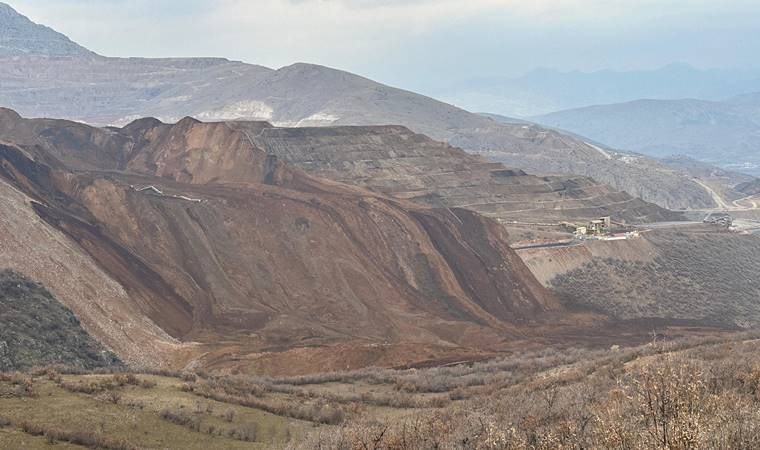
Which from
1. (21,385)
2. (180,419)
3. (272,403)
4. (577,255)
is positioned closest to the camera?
(21,385)

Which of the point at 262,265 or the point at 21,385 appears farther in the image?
the point at 262,265

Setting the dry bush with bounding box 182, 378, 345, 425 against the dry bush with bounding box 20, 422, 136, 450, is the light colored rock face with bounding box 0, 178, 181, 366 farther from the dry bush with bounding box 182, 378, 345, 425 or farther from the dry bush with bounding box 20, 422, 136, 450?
the dry bush with bounding box 20, 422, 136, 450

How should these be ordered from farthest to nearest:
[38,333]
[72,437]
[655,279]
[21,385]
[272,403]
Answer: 1. [655,279]
2. [38,333]
3. [272,403]
4. [21,385]
5. [72,437]

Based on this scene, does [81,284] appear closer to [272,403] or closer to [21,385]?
[272,403]

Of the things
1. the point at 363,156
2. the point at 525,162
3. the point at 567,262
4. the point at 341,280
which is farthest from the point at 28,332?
the point at 525,162

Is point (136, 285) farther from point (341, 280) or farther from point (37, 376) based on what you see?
point (37, 376)

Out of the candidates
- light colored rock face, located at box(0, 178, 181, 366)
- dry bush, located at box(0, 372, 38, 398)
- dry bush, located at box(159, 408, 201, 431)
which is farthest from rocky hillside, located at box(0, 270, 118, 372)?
dry bush, located at box(159, 408, 201, 431)

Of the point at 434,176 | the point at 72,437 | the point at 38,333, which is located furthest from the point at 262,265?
the point at 434,176

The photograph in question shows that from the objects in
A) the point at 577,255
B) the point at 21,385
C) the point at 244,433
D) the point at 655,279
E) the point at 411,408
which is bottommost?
the point at 655,279
